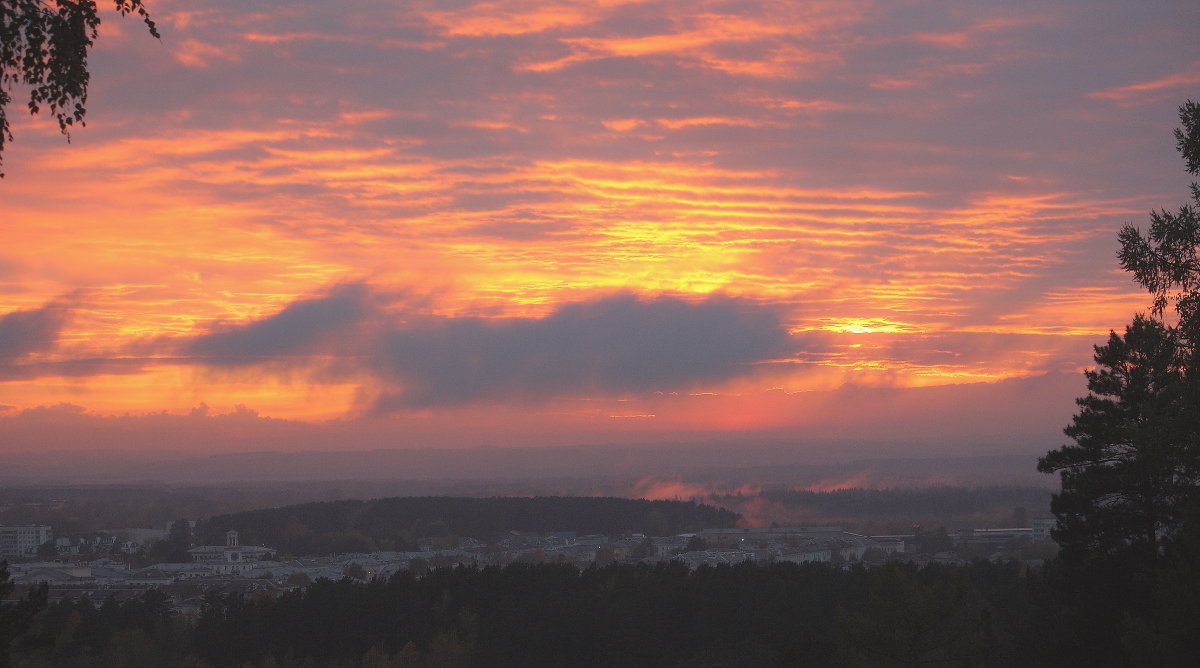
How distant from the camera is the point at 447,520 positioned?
13212 cm

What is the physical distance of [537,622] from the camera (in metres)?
48.8

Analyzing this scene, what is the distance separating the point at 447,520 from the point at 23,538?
139 feet

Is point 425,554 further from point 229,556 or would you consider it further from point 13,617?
point 13,617

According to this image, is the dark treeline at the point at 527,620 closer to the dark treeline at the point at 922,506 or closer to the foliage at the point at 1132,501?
the foliage at the point at 1132,501

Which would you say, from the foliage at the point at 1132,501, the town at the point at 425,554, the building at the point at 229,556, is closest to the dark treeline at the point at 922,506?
the town at the point at 425,554

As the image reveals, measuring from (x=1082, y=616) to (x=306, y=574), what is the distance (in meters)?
63.4

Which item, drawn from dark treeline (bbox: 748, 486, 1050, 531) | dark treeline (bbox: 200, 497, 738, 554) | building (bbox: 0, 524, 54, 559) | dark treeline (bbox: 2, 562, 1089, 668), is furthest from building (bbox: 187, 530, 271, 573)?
dark treeline (bbox: 748, 486, 1050, 531)

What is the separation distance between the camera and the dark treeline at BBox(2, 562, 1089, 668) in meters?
42.0

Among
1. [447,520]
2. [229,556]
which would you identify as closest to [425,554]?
[229,556]

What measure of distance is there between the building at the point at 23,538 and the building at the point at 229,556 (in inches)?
580

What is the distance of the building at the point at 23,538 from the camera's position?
10969cm

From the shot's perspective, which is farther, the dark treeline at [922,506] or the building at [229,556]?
the dark treeline at [922,506]

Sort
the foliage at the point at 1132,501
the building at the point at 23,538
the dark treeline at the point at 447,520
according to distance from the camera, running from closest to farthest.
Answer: the foliage at the point at 1132,501 → the building at the point at 23,538 → the dark treeline at the point at 447,520

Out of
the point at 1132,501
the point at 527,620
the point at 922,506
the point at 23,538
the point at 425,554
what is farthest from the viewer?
the point at 922,506
